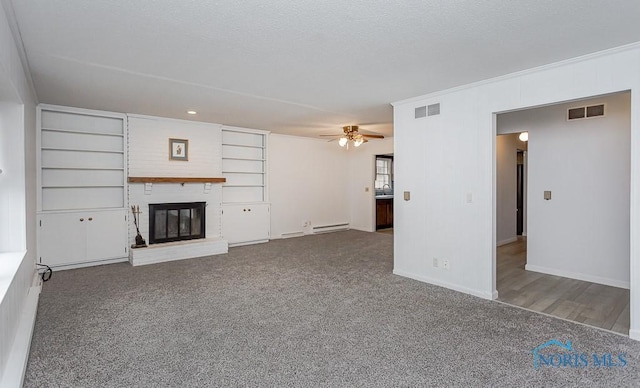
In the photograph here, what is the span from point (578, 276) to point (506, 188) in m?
2.55

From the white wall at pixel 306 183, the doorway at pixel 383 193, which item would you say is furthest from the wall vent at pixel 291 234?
the doorway at pixel 383 193

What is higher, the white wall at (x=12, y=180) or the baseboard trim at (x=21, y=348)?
A: the white wall at (x=12, y=180)

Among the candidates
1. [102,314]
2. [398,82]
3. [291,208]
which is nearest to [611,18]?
[398,82]

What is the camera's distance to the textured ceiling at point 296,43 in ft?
7.07

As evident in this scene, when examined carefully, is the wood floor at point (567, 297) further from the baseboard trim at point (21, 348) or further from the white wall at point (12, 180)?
the white wall at point (12, 180)

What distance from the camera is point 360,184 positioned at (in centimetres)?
891

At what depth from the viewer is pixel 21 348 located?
2.38 metres

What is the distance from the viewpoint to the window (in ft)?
31.8

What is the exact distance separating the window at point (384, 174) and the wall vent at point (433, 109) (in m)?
5.34

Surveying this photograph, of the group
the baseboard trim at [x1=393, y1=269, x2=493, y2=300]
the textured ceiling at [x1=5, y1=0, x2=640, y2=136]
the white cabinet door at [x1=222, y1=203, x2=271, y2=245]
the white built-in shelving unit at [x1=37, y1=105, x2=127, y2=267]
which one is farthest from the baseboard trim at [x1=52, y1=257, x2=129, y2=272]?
the baseboard trim at [x1=393, y1=269, x2=493, y2=300]

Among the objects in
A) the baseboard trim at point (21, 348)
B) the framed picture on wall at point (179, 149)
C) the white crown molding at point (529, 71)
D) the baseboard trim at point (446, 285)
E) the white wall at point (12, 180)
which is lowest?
the baseboard trim at point (446, 285)

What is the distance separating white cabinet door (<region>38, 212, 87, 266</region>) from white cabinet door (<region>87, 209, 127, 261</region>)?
0.09m

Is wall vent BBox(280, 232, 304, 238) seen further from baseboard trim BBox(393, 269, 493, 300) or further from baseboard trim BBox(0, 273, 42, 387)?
baseboard trim BBox(0, 273, 42, 387)

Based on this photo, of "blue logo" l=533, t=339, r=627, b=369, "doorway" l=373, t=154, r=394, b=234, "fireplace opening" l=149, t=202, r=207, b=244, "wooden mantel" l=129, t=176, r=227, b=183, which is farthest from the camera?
"doorway" l=373, t=154, r=394, b=234
